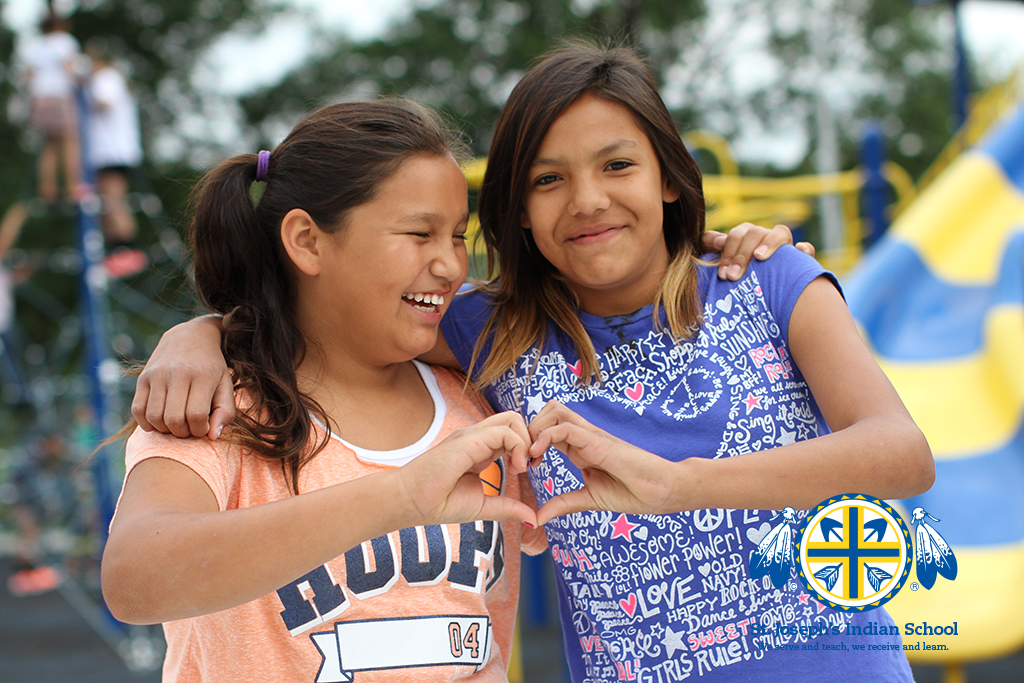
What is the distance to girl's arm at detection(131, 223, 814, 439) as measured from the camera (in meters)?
1.42

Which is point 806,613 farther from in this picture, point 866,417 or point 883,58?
point 883,58

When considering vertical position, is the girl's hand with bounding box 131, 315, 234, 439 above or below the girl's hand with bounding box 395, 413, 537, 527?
above

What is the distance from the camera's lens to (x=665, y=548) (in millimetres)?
1566

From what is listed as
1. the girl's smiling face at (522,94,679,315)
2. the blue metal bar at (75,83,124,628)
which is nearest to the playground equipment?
the blue metal bar at (75,83,124,628)

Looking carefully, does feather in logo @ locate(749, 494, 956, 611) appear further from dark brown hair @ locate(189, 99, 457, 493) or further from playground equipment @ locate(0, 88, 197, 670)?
playground equipment @ locate(0, 88, 197, 670)

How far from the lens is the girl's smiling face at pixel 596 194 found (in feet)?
5.38

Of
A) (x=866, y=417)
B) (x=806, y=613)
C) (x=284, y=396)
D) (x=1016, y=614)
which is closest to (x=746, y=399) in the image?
(x=866, y=417)

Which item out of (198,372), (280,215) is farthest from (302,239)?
(198,372)

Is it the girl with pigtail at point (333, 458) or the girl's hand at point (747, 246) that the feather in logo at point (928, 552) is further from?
the girl with pigtail at point (333, 458)

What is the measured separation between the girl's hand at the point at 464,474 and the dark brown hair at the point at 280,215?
37 centimetres

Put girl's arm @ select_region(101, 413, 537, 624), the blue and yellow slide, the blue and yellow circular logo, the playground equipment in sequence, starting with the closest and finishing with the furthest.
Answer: girl's arm @ select_region(101, 413, 537, 624)
the blue and yellow circular logo
the blue and yellow slide
the playground equipment

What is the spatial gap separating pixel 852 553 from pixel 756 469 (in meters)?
0.38

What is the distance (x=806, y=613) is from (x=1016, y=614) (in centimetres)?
165

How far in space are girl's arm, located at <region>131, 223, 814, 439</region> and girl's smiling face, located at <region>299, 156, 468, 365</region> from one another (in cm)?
25
